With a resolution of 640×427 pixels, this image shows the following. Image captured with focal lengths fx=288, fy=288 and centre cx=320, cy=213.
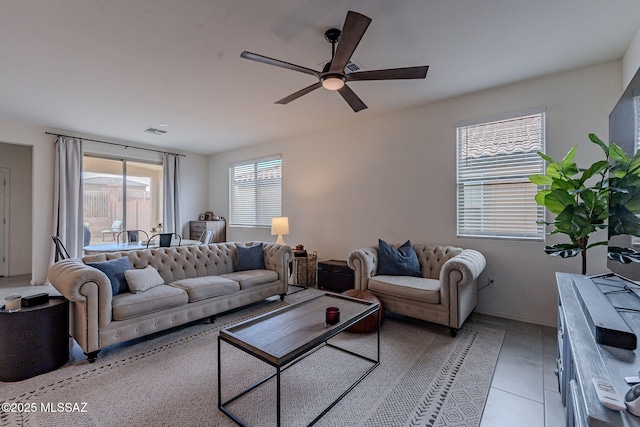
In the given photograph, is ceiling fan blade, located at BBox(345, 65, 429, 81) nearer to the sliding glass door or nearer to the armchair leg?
the armchair leg

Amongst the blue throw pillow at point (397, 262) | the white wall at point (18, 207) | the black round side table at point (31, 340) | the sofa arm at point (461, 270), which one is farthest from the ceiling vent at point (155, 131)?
the sofa arm at point (461, 270)

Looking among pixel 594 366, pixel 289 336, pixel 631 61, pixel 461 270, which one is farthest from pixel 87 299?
pixel 631 61

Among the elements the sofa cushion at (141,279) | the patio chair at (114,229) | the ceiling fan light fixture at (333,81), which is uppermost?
the ceiling fan light fixture at (333,81)

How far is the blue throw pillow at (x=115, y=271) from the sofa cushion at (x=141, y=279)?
59 millimetres

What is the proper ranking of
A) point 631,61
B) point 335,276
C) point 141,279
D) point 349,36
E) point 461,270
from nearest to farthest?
point 349,36
point 631,61
point 461,270
point 141,279
point 335,276

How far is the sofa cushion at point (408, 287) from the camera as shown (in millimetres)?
3016

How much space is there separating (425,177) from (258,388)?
3.31m

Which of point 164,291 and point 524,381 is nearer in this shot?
point 524,381

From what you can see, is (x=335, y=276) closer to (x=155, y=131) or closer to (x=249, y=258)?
(x=249, y=258)

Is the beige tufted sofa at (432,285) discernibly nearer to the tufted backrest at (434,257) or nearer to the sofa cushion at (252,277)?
the tufted backrest at (434,257)

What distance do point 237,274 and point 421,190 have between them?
111 inches

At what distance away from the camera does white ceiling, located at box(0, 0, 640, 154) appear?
7.07 feet

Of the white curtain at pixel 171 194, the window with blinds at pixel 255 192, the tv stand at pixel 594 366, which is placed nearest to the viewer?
the tv stand at pixel 594 366

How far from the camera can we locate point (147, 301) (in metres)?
2.77
